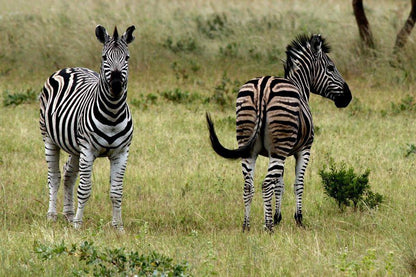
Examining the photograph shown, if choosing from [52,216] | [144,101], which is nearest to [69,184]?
[52,216]

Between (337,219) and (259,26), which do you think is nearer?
(337,219)

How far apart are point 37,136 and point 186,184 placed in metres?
3.82

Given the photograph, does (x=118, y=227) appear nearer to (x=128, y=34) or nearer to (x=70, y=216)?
(x=70, y=216)

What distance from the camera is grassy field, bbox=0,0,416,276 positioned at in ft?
21.1

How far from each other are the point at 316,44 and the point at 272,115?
1.49 meters

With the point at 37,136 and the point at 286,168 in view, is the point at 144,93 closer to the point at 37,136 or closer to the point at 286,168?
the point at 37,136


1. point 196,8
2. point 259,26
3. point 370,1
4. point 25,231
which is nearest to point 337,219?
point 25,231

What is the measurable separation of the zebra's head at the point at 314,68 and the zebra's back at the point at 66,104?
2.33 meters

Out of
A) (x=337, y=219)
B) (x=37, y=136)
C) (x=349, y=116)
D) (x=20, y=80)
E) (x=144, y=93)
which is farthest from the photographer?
(x=20, y=80)

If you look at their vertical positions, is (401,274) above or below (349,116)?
below

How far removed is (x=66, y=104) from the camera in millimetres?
8273

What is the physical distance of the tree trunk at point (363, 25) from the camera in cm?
1714

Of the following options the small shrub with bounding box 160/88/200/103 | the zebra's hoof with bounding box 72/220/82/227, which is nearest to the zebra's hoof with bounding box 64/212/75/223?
the zebra's hoof with bounding box 72/220/82/227

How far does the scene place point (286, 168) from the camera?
1062cm
